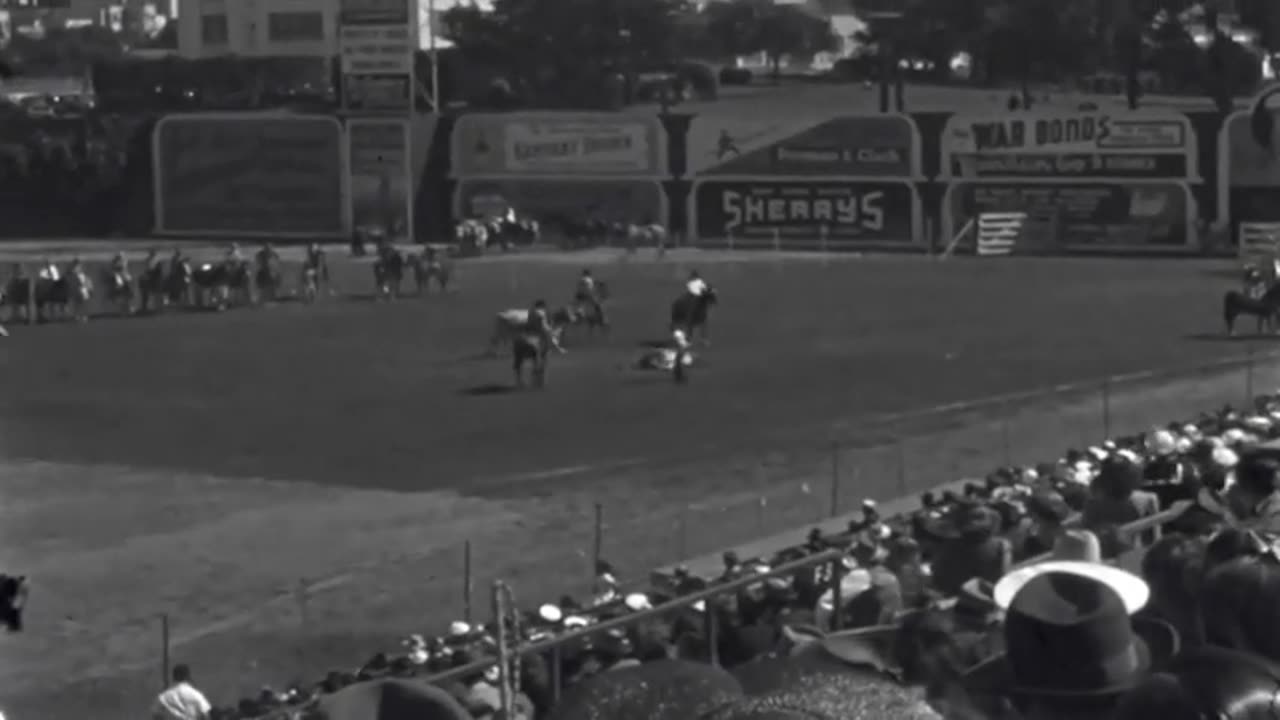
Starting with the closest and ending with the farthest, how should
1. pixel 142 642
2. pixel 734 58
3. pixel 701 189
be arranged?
pixel 142 642 → pixel 701 189 → pixel 734 58

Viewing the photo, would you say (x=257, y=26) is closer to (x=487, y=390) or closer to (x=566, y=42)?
(x=566, y=42)

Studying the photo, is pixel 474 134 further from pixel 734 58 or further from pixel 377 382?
pixel 734 58

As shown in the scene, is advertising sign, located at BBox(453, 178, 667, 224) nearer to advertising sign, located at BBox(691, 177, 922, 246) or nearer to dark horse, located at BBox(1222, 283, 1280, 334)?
advertising sign, located at BBox(691, 177, 922, 246)

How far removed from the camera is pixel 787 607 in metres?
12.1

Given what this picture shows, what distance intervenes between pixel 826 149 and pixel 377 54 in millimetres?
13800

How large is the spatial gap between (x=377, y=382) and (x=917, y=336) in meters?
10.1

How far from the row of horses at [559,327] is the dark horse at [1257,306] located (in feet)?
27.9

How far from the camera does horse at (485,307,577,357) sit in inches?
1526

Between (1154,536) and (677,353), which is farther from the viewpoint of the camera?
(677,353)

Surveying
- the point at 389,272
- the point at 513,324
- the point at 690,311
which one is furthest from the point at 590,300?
the point at 389,272

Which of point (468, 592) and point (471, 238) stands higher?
point (471, 238)

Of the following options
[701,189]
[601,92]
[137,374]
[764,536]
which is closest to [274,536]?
[764,536]

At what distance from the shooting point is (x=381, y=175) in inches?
2953

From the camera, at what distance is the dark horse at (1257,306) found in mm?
40719
